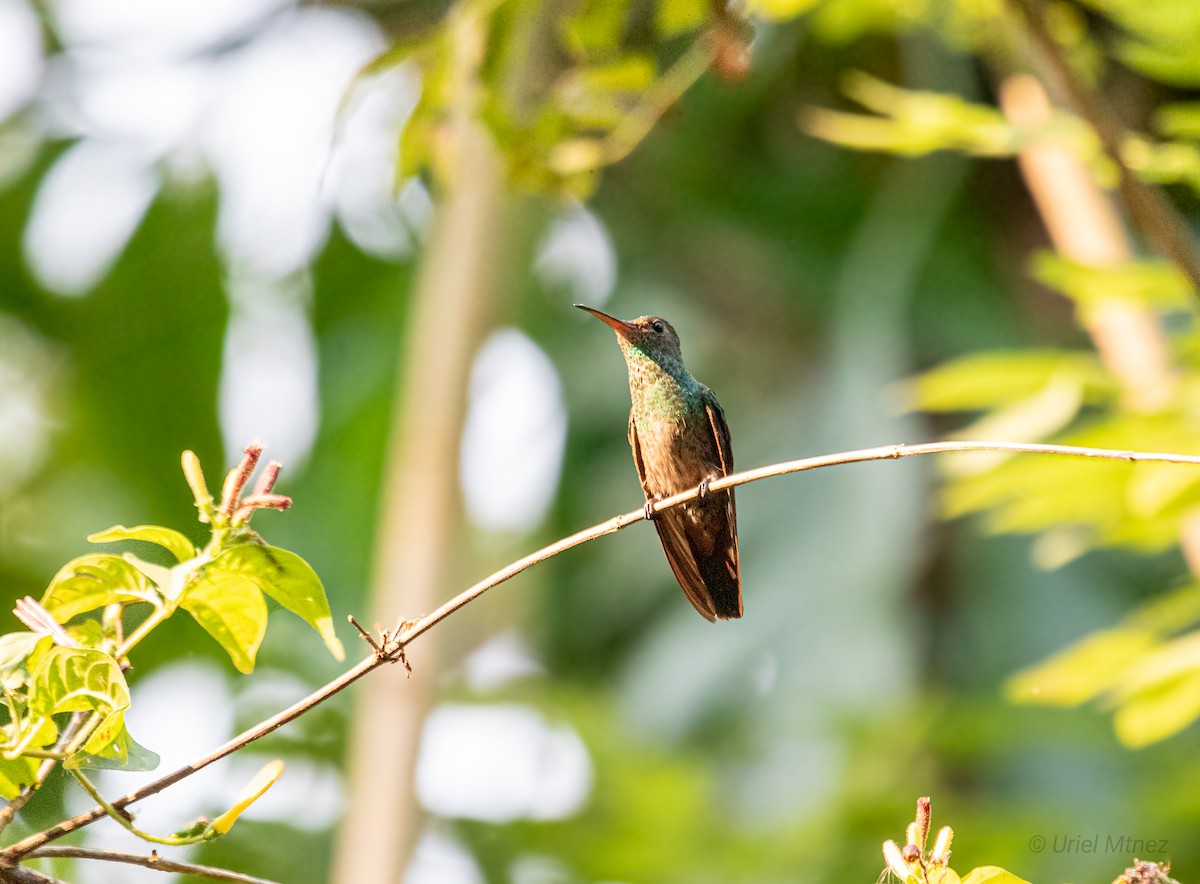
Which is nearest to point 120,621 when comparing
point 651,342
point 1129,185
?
point 1129,185

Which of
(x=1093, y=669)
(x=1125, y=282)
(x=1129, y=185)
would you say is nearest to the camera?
(x=1129, y=185)

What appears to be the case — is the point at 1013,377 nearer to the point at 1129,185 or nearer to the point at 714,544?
the point at 714,544

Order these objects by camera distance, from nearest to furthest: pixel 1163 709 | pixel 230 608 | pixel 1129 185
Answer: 1. pixel 230 608
2. pixel 1129 185
3. pixel 1163 709

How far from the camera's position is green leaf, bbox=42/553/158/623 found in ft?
3.89

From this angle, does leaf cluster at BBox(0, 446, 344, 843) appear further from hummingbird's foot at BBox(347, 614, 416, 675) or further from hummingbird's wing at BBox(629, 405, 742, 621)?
hummingbird's wing at BBox(629, 405, 742, 621)

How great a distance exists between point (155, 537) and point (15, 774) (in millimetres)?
248

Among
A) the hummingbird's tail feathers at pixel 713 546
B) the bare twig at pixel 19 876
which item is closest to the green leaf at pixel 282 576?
the bare twig at pixel 19 876

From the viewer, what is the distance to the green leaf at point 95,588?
Result: 119cm

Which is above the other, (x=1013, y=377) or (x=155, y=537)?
(x=1013, y=377)

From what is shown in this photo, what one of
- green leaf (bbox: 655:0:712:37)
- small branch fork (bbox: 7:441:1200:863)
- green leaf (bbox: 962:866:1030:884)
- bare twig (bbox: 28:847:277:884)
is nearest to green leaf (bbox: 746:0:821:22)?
green leaf (bbox: 655:0:712:37)

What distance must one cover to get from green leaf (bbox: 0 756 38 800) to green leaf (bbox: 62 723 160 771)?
52 millimetres

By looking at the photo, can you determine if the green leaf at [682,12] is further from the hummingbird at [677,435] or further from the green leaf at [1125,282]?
the green leaf at [1125,282]

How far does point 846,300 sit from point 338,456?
2.93m

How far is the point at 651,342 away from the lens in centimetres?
310
